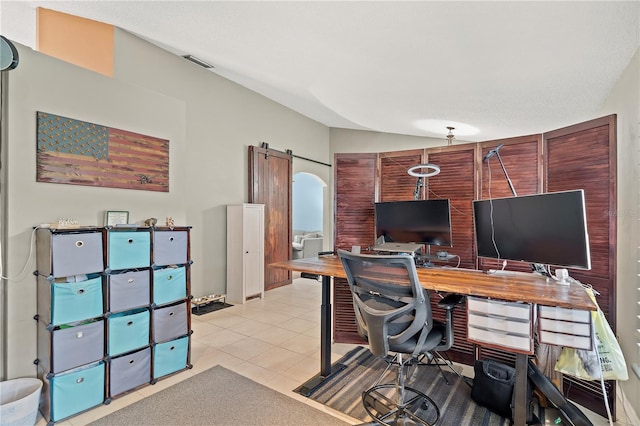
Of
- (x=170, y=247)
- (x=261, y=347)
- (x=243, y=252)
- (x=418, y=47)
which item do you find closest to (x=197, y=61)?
(x=243, y=252)

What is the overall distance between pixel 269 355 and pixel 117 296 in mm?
1486

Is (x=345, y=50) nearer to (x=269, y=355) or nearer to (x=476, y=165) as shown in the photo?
(x=476, y=165)

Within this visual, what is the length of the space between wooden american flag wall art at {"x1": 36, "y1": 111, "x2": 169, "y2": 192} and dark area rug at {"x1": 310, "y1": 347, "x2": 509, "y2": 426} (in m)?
2.61

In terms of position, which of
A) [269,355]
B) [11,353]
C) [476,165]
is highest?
[476,165]

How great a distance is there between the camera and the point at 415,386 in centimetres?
254

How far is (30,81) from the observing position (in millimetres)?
2379

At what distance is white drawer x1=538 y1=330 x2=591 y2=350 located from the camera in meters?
1.61

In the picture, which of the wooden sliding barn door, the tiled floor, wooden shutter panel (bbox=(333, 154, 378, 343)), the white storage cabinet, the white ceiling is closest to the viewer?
the white ceiling

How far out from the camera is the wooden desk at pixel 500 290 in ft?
5.41

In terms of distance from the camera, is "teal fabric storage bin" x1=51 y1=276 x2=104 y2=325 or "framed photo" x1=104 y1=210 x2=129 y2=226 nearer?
"teal fabric storage bin" x1=51 y1=276 x2=104 y2=325

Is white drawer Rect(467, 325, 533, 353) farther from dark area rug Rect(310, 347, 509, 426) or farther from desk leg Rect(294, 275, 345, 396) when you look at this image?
desk leg Rect(294, 275, 345, 396)

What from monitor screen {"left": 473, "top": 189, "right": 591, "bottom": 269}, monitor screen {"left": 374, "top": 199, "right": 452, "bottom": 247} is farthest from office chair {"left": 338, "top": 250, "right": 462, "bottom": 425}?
monitor screen {"left": 374, "top": 199, "right": 452, "bottom": 247}

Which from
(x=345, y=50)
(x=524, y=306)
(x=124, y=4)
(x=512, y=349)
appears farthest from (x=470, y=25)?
(x=124, y=4)

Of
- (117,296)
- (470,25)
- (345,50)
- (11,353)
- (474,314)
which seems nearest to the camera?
(474,314)
